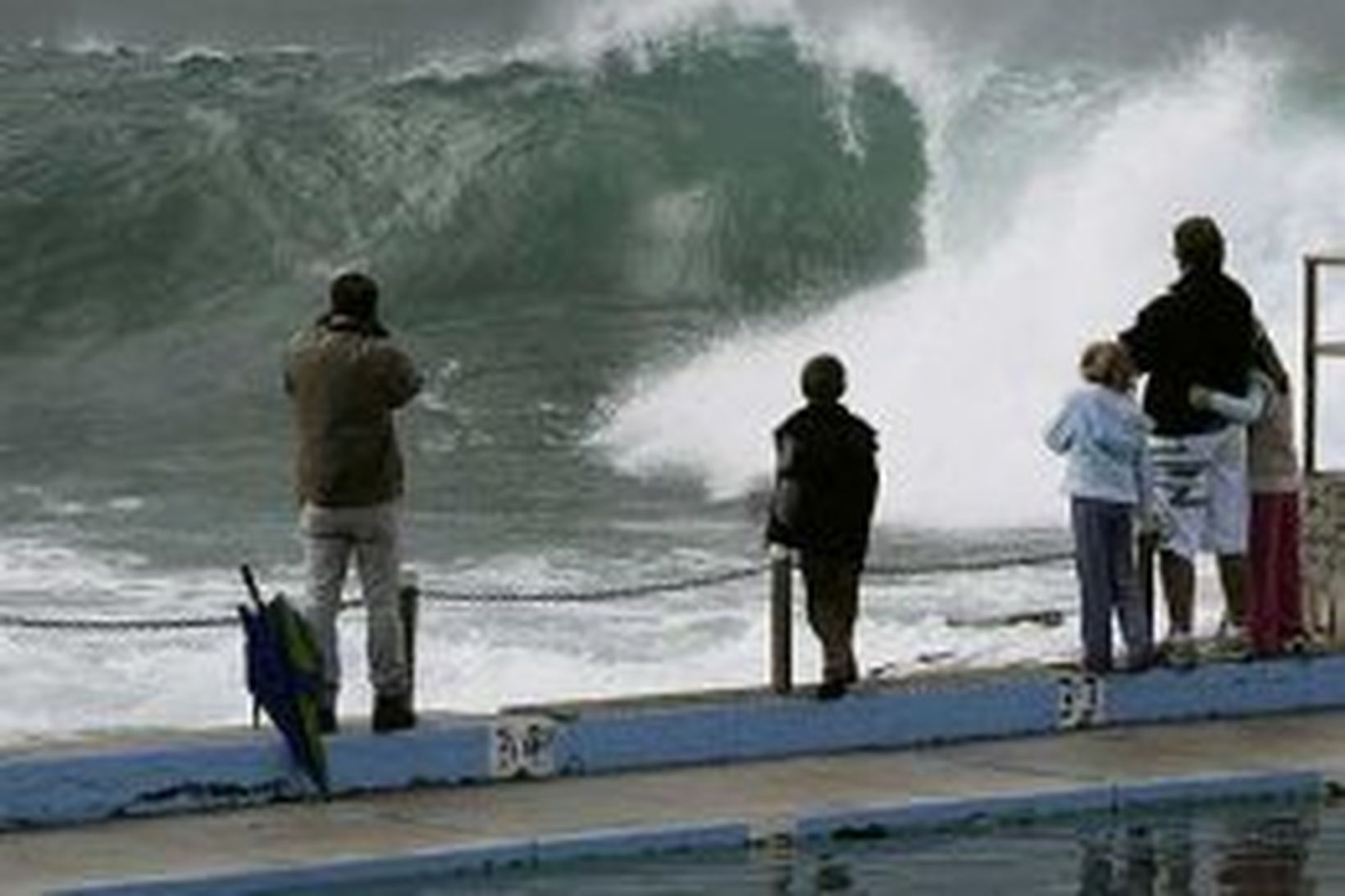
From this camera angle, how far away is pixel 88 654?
1947 centimetres

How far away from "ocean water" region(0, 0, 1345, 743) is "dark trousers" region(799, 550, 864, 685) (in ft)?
11.9

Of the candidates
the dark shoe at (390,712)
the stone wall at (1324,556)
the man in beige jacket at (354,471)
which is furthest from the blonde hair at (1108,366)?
the dark shoe at (390,712)

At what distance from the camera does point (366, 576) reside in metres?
13.5

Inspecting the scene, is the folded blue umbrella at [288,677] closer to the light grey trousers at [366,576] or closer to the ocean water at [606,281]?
the light grey trousers at [366,576]

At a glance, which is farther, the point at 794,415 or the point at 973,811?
the point at 794,415

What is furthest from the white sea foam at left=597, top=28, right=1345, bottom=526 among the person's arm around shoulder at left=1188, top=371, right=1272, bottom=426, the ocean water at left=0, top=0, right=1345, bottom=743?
the person's arm around shoulder at left=1188, top=371, right=1272, bottom=426

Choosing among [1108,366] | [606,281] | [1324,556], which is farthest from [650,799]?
[606,281]

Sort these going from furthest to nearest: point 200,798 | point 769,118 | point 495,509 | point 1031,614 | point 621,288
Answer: point 769,118
point 621,288
point 495,509
point 1031,614
point 200,798

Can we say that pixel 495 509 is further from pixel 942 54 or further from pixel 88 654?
pixel 942 54

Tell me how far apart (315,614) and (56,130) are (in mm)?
38722

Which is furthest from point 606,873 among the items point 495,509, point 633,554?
point 495,509

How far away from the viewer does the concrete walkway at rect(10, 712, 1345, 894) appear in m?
12.0

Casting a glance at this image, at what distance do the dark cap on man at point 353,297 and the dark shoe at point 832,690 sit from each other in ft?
7.02

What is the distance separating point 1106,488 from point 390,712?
293cm
